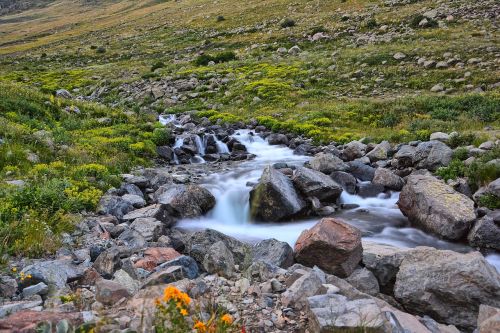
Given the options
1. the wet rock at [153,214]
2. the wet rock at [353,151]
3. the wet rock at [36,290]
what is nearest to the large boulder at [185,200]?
the wet rock at [153,214]

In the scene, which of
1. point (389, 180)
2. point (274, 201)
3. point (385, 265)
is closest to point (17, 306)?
point (385, 265)

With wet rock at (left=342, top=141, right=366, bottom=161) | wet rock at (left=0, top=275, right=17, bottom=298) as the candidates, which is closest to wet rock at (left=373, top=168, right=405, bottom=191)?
wet rock at (left=342, top=141, right=366, bottom=161)

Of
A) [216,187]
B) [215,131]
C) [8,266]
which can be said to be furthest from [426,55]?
[8,266]

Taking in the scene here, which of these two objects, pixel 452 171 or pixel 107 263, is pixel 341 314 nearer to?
pixel 107 263

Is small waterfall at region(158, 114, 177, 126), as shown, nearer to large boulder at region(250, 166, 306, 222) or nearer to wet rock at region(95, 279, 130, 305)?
large boulder at region(250, 166, 306, 222)

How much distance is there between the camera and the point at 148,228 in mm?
9617

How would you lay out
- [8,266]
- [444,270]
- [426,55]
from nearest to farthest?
1. [8,266]
2. [444,270]
3. [426,55]

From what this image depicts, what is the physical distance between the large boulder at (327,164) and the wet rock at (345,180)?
0.42m

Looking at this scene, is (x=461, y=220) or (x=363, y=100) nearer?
(x=461, y=220)

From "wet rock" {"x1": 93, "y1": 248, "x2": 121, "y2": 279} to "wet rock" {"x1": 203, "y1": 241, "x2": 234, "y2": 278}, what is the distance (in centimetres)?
148

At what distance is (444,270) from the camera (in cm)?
734

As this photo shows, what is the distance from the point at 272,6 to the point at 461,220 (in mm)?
59373

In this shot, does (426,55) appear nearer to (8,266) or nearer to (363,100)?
(363,100)

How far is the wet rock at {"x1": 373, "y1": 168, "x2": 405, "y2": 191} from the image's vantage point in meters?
14.1
